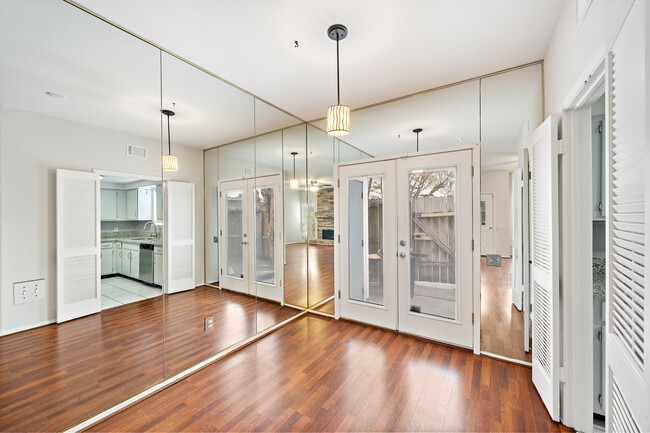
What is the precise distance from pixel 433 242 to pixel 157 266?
2.72m

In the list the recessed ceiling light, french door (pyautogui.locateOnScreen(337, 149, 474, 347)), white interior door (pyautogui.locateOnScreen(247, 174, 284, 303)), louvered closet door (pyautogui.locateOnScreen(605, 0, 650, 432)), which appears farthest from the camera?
white interior door (pyautogui.locateOnScreen(247, 174, 284, 303))

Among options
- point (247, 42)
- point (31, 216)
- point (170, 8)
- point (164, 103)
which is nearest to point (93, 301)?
point (31, 216)

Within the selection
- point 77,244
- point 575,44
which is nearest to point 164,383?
point 77,244

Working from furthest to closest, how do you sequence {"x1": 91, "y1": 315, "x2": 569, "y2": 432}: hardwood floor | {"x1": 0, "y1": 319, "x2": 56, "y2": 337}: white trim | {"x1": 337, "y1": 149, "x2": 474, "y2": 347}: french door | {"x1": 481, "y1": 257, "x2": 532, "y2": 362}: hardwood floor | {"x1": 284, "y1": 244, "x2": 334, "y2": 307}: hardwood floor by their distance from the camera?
{"x1": 284, "y1": 244, "x2": 334, "y2": 307}: hardwood floor < {"x1": 337, "y1": 149, "x2": 474, "y2": 347}: french door < {"x1": 481, "y1": 257, "x2": 532, "y2": 362}: hardwood floor < {"x1": 91, "y1": 315, "x2": 569, "y2": 432}: hardwood floor < {"x1": 0, "y1": 319, "x2": 56, "y2": 337}: white trim

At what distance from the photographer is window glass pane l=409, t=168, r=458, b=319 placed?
114 inches

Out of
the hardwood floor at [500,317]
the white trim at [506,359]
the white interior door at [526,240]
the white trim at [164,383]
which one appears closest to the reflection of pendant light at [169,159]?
the white trim at [164,383]

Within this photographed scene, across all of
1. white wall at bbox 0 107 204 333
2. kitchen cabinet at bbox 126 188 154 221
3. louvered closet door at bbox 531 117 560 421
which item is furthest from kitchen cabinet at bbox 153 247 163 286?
louvered closet door at bbox 531 117 560 421

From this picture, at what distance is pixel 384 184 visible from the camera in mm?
3322

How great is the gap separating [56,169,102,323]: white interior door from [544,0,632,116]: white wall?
2887 millimetres

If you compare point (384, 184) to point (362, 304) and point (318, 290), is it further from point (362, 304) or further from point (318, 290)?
point (318, 290)

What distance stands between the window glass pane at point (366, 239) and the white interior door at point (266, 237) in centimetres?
96

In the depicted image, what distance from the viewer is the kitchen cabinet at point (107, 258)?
6.04ft

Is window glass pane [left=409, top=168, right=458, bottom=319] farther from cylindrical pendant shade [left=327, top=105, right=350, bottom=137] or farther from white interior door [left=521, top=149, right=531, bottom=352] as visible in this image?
cylindrical pendant shade [left=327, top=105, right=350, bottom=137]

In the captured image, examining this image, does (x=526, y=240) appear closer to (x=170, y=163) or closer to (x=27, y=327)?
(x=170, y=163)
